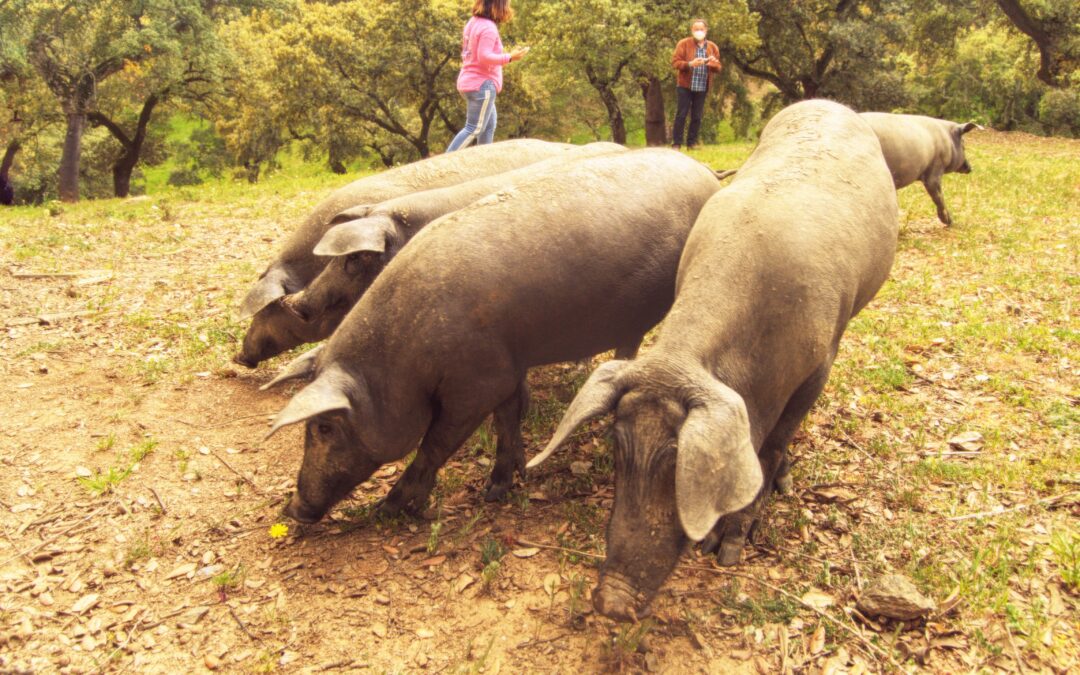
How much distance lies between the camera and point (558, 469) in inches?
215

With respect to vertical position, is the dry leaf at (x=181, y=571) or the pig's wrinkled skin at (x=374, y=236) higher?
the pig's wrinkled skin at (x=374, y=236)

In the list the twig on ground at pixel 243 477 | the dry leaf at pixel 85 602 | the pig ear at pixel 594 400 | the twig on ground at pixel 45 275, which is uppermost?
the pig ear at pixel 594 400

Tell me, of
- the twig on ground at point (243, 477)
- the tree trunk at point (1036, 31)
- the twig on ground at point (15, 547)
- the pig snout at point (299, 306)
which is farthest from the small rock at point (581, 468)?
the tree trunk at point (1036, 31)

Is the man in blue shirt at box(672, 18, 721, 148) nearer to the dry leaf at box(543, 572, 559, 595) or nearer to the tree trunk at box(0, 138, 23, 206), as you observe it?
the dry leaf at box(543, 572, 559, 595)

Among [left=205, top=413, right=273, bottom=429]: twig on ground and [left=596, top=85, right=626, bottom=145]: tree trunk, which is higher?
[left=596, top=85, right=626, bottom=145]: tree trunk

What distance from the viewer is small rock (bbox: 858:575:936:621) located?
3818 mm

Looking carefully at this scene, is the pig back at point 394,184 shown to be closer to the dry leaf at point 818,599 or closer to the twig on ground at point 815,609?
the twig on ground at point 815,609

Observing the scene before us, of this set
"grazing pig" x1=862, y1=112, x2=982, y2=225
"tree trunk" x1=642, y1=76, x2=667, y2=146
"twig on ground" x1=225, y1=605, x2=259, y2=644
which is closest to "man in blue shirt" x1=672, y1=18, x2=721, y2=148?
"tree trunk" x1=642, y1=76, x2=667, y2=146

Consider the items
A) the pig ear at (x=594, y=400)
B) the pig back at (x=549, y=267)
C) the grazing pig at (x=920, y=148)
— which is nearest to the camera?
the pig ear at (x=594, y=400)

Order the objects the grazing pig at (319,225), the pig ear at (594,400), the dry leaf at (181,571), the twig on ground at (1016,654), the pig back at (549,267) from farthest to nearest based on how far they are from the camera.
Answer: the grazing pig at (319,225) → the pig back at (549,267) → the dry leaf at (181,571) → the twig on ground at (1016,654) → the pig ear at (594,400)

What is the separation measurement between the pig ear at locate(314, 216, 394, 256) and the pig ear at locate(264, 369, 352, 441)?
116cm

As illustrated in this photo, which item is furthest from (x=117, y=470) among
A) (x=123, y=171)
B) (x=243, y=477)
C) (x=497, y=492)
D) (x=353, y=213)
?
(x=123, y=171)

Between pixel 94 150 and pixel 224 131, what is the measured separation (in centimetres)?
549

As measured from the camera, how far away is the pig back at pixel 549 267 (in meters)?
4.60
